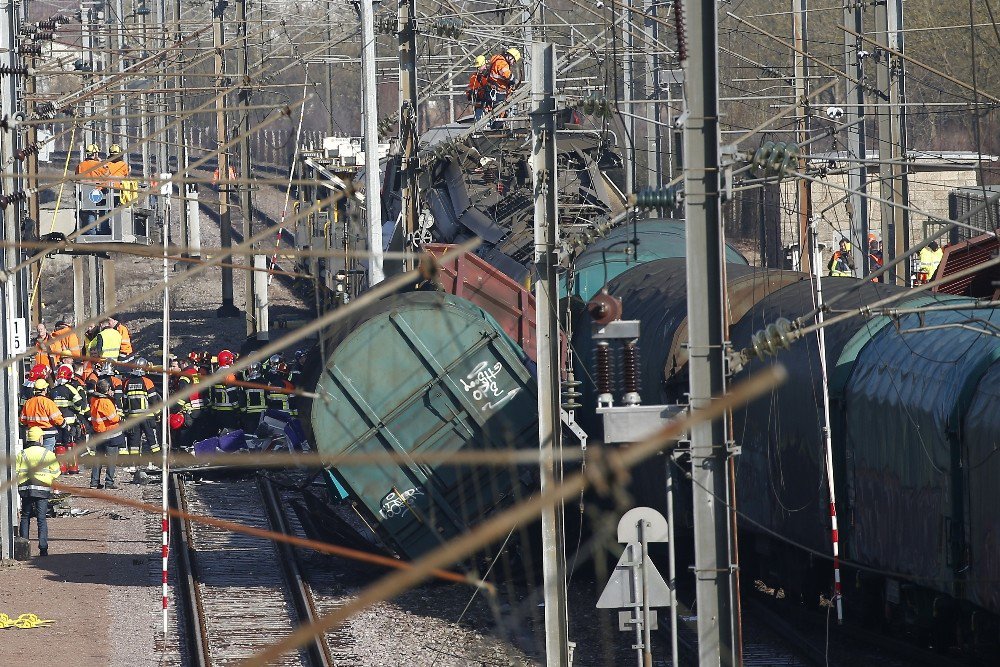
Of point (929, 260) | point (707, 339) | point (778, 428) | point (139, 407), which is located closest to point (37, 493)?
point (139, 407)

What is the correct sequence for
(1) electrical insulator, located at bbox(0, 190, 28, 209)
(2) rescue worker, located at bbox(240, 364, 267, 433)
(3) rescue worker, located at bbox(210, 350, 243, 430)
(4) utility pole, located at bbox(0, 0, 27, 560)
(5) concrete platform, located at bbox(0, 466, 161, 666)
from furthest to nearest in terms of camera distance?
(3) rescue worker, located at bbox(210, 350, 243, 430), (2) rescue worker, located at bbox(240, 364, 267, 433), (4) utility pole, located at bbox(0, 0, 27, 560), (1) electrical insulator, located at bbox(0, 190, 28, 209), (5) concrete platform, located at bbox(0, 466, 161, 666)

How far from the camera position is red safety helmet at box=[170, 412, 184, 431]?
25.4m

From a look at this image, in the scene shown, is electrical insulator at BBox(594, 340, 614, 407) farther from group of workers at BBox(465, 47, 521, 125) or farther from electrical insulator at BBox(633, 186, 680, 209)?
group of workers at BBox(465, 47, 521, 125)

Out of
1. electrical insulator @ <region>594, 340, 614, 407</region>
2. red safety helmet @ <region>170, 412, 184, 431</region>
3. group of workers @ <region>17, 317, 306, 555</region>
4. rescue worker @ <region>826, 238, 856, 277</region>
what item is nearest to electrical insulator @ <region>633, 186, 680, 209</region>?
electrical insulator @ <region>594, 340, 614, 407</region>

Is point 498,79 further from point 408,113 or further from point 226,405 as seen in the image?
point 408,113

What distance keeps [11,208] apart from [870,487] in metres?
10.8

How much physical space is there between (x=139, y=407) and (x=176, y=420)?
47.4 inches

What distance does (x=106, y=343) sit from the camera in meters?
28.5

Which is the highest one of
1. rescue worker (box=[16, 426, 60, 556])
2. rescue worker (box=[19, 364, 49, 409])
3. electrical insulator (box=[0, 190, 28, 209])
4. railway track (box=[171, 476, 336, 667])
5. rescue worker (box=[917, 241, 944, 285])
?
electrical insulator (box=[0, 190, 28, 209])

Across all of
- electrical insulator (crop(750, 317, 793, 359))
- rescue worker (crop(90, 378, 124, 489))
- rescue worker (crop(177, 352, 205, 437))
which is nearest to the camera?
electrical insulator (crop(750, 317, 793, 359))

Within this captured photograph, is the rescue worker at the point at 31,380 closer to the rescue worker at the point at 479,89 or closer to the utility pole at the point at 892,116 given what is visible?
the rescue worker at the point at 479,89

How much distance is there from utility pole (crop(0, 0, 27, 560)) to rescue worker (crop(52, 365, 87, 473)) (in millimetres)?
4063

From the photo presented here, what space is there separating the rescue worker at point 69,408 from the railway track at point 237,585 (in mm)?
2015

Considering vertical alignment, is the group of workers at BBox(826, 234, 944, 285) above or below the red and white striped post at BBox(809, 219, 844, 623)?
above
